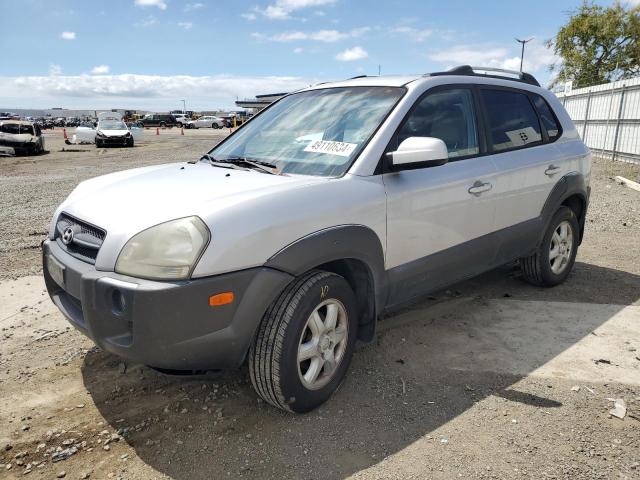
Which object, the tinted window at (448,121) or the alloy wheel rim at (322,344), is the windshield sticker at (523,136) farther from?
the alloy wheel rim at (322,344)

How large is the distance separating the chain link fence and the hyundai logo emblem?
14743mm

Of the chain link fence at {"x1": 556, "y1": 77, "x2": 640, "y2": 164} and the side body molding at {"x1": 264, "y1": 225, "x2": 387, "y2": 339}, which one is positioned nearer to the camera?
the side body molding at {"x1": 264, "y1": 225, "x2": 387, "y2": 339}

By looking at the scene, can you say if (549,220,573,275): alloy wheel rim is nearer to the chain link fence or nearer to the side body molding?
the side body molding

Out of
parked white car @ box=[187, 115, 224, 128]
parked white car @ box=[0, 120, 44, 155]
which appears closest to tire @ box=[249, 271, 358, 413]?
parked white car @ box=[0, 120, 44, 155]

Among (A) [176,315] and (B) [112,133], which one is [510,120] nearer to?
(A) [176,315]

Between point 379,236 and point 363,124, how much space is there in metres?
0.72

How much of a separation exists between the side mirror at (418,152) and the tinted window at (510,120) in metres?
1.14

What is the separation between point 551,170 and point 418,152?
2030 mm

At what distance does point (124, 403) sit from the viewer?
2.96 metres

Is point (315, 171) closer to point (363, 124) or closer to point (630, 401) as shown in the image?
point (363, 124)

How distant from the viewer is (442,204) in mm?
3334

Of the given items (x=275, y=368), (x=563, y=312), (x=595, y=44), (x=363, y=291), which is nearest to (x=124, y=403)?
(x=275, y=368)

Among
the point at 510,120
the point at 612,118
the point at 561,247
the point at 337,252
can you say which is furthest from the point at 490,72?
the point at 612,118

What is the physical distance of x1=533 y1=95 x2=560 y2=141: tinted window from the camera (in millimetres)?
4484
